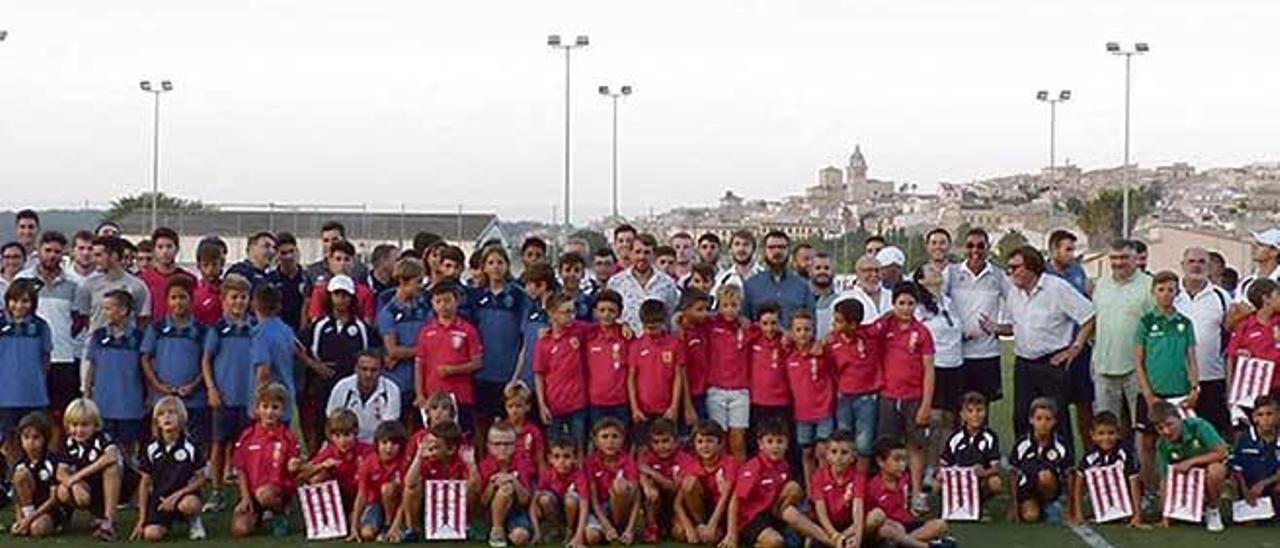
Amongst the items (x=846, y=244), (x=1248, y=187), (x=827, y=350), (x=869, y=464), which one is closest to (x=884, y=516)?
(x=869, y=464)

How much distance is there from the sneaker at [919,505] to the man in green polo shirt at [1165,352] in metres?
1.39

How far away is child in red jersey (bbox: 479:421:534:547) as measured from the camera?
9.26 m

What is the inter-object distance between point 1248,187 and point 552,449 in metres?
166

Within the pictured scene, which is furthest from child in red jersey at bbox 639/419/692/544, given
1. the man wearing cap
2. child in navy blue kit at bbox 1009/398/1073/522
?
the man wearing cap

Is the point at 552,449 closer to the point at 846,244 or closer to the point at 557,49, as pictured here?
the point at 846,244

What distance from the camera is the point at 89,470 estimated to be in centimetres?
939

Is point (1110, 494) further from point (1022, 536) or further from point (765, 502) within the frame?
point (765, 502)

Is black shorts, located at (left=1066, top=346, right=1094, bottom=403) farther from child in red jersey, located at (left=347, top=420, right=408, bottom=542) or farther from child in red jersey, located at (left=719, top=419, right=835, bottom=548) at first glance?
child in red jersey, located at (left=347, top=420, right=408, bottom=542)

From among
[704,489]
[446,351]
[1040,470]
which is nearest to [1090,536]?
[1040,470]

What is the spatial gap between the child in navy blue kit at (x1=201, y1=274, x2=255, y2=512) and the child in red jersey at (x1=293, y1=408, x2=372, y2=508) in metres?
0.71

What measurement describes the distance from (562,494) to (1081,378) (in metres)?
3.42

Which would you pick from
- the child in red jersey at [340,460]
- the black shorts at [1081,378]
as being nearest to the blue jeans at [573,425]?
the child in red jersey at [340,460]

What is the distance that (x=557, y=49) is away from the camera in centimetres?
3872

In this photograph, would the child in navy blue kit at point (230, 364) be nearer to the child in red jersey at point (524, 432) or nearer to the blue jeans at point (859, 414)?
the child in red jersey at point (524, 432)
